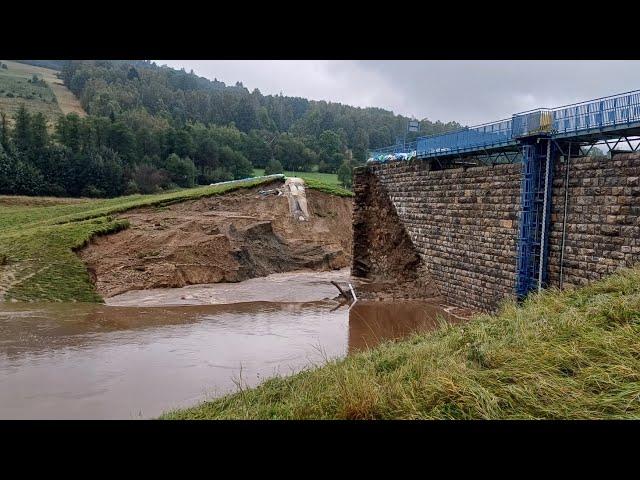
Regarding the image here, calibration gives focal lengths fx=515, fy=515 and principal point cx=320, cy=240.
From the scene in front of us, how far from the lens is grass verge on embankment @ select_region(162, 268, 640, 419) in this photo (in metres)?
3.94

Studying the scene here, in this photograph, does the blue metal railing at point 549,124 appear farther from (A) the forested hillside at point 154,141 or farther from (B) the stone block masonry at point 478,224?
(A) the forested hillside at point 154,141

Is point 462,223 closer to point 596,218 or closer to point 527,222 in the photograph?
point 527,222

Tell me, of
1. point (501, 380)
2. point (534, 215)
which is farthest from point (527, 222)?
point (501, 380)

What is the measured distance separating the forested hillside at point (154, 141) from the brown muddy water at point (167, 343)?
28.0 meters

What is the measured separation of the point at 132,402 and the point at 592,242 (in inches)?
387

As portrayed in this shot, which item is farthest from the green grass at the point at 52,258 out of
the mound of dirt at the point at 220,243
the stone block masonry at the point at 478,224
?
the stone block masonry at the point at 478,224

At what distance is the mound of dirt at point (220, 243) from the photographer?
2127 cm

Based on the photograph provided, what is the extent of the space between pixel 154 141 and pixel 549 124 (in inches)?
1852

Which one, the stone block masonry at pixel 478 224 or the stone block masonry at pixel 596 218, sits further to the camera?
the stone block masonry at pixel 478 224

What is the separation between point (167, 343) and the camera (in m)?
Result: 12.7

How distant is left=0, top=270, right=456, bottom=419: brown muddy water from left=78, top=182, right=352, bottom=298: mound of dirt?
4.65 ft

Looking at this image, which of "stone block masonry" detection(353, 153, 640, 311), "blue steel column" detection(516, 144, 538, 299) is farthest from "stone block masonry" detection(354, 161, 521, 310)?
"blue steel column" detection(516, 144, 538, 299)

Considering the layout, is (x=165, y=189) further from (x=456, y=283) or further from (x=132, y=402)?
(x=132, y=402)

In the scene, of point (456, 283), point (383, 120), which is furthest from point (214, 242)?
point (383, 120)
